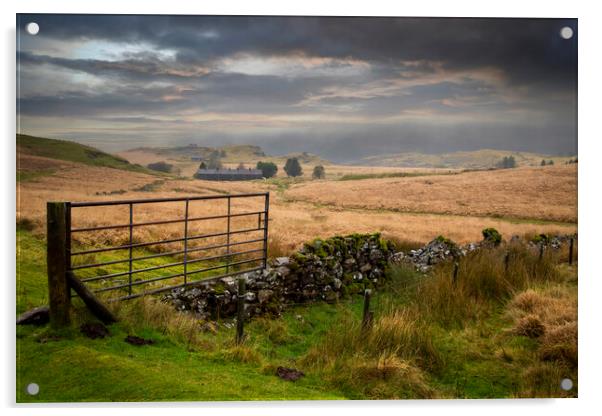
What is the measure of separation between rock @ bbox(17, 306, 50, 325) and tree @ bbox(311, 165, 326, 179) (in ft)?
17.6

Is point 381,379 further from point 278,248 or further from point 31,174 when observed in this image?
point 278,248

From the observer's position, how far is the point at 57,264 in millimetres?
4469

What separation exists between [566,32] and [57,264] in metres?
6.18

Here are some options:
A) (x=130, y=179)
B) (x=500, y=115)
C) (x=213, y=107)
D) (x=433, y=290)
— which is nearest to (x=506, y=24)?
(x=500, y=115)

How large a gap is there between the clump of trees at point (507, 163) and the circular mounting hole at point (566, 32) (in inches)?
76.2

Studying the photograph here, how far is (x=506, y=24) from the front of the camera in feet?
19.7

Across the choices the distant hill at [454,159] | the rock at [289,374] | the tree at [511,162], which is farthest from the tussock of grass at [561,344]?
the rock at [289,374]

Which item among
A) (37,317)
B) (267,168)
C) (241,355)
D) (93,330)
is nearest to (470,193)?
(267,168)

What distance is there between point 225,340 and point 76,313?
1539mm

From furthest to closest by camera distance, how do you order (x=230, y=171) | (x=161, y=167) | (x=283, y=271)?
1. (x=230, y=171)
2. (x=161, y=167)
3. (x=283, y=271)

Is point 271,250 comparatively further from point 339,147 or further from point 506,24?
point 506,24

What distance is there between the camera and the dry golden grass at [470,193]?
678cm

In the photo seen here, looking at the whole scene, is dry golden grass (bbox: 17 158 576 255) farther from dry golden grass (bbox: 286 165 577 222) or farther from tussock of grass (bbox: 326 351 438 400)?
tussock of grass (bbox: 326 351 438 400)

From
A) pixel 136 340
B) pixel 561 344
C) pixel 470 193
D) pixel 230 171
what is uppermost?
pixel 230 171
